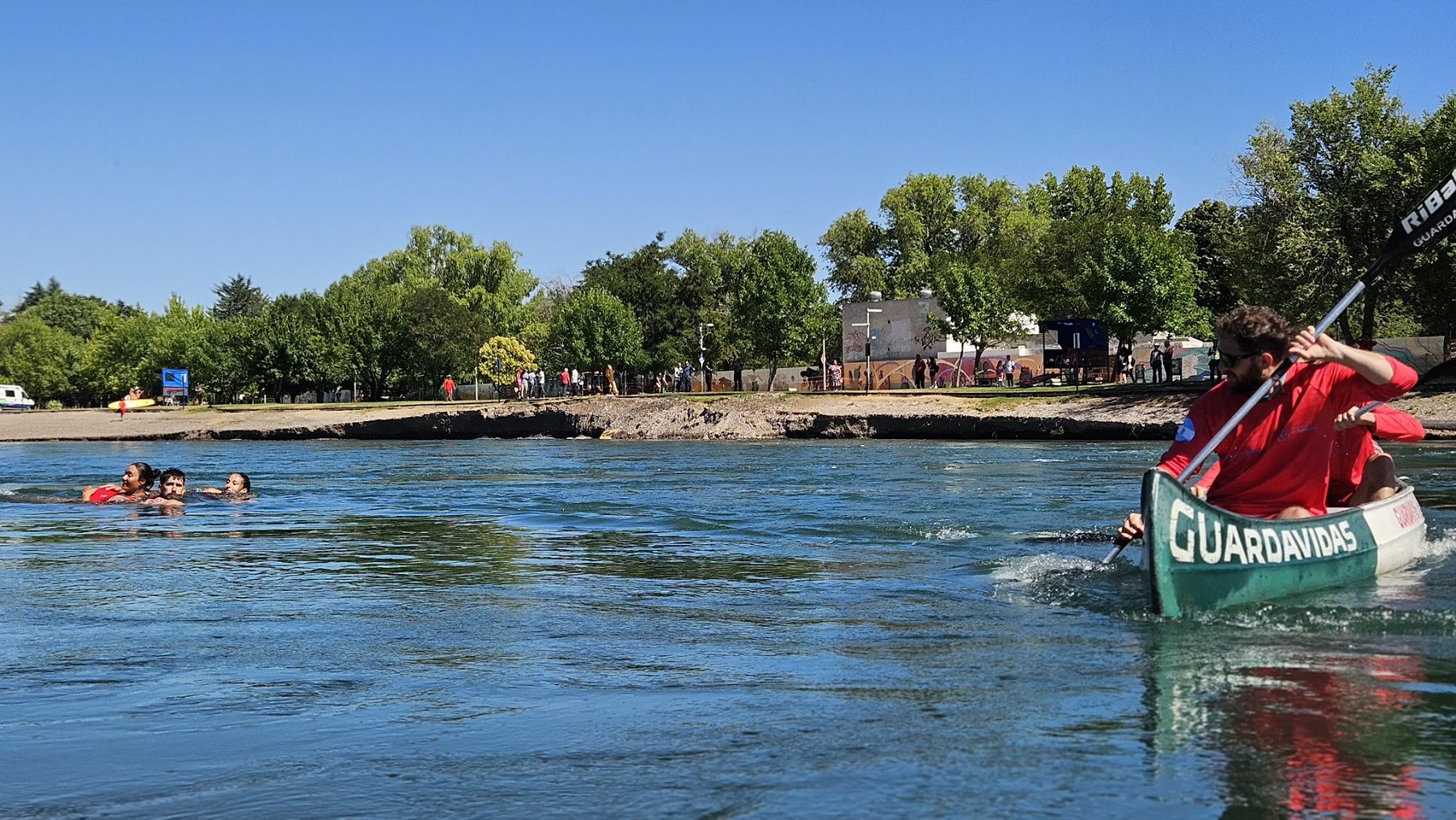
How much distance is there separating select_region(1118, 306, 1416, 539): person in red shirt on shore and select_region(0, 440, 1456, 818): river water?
2.43 ft

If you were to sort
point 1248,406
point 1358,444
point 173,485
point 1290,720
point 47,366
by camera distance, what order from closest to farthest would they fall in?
point 1290,720
point 1248,406
point 1358,444
point 173,485
point 47,366

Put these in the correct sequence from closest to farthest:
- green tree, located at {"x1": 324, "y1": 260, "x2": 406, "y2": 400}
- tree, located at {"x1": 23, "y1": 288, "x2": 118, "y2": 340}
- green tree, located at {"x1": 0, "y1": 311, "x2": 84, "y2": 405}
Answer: green tree, located at {"x1": 324, "y1": 260, "x2": 406, "y2": 400} → green tree, located at {"x1": 0, "y1": 311, "x2": 84, "y2": 405} → tree, located at {"x1": 23, "y1": 288, "x2": 118, "y2": 340}

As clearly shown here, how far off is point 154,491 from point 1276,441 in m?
16.9

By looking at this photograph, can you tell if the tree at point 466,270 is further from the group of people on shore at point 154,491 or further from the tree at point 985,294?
the group of people on shore at point 154,491

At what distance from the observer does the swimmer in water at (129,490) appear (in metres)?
20.0

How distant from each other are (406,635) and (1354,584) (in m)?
6.31

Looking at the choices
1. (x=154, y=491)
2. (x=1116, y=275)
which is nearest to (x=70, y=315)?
(x=1116, y=275)

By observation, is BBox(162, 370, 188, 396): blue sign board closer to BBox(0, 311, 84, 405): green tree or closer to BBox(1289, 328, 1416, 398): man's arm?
BBox(0, 311, 84, 405): green tree

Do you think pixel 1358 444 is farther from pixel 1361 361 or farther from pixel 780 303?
pixel 780 303

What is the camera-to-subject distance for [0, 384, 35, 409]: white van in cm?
10249

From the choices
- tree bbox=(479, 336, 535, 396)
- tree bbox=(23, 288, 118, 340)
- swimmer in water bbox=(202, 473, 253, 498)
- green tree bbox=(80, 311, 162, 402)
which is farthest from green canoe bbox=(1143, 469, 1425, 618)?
tree bbox=(23, 288, 118, 340)

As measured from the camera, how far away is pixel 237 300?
15475 centimetres

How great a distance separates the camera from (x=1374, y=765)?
4.96 meters

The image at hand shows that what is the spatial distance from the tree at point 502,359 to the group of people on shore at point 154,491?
75047 mm
